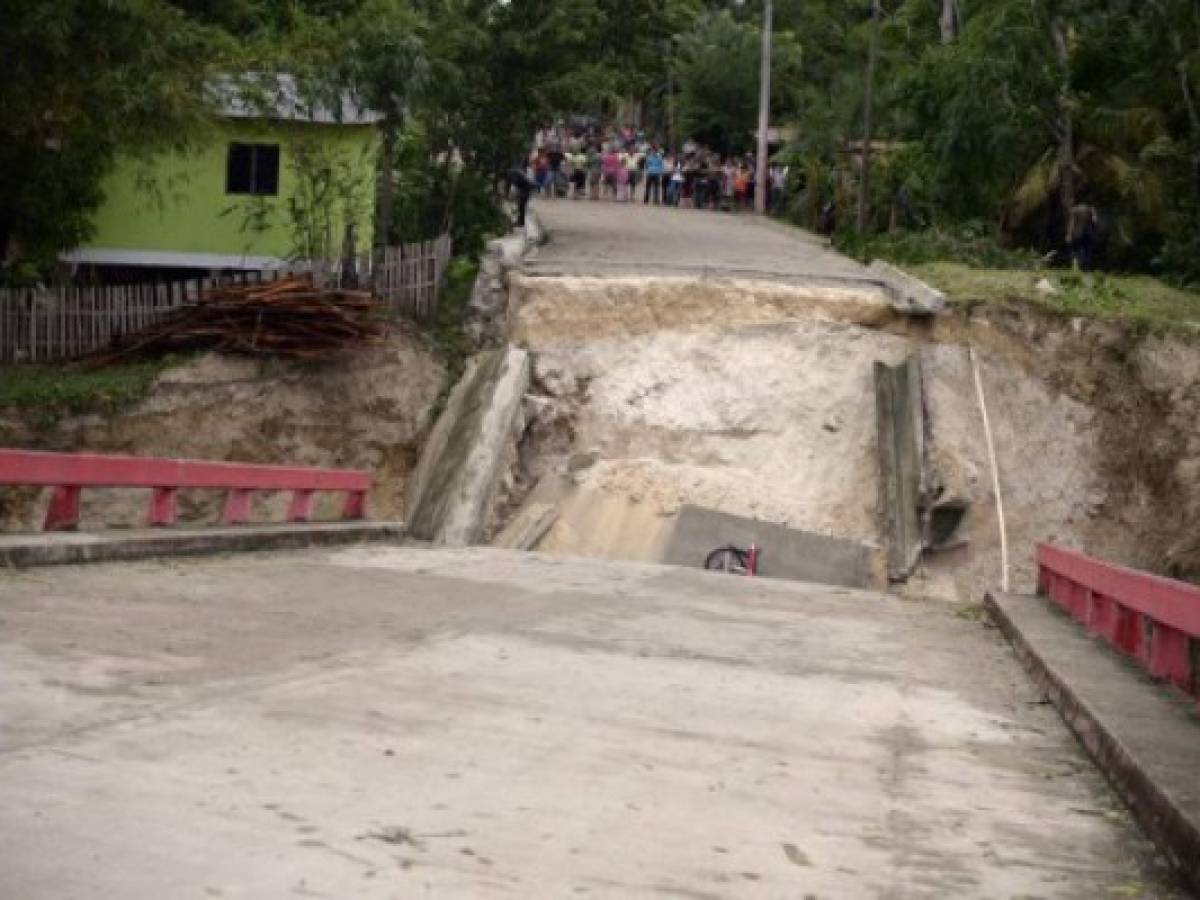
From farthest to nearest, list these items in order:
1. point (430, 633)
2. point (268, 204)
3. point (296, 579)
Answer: point (268, 204) → point (296, 579) → point (430, 633)

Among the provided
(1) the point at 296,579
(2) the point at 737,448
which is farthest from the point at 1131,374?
(1) the point at 296,579

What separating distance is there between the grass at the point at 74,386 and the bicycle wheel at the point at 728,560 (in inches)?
357

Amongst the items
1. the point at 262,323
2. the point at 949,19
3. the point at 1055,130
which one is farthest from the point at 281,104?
the point at 949,19

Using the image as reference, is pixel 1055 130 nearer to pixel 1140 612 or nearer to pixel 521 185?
pixel 521 185

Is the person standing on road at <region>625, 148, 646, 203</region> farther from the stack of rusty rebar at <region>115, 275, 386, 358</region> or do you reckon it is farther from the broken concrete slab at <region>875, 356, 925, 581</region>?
the broken concrete slab at <region>875, 356, 925, 581</region>

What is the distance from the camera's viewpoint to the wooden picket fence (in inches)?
1137

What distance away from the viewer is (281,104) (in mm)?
32094

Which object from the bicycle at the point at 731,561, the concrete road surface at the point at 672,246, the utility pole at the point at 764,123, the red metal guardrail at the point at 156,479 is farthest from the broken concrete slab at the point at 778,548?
the utility pole at the point at 764,123

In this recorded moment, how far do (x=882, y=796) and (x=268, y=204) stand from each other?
26363mm

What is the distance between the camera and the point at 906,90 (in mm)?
40250

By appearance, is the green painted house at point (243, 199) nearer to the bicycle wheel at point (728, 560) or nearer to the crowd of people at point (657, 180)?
the bicycle wheel at point (728, 560)

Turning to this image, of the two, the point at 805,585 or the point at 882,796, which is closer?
A: the point at 882,796

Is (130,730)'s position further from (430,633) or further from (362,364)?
(362,364)

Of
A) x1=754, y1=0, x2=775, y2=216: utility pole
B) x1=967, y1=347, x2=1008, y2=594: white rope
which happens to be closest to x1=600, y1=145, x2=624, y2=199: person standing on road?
x1=754, y1=0, x2=775, y2=216: utility pole
